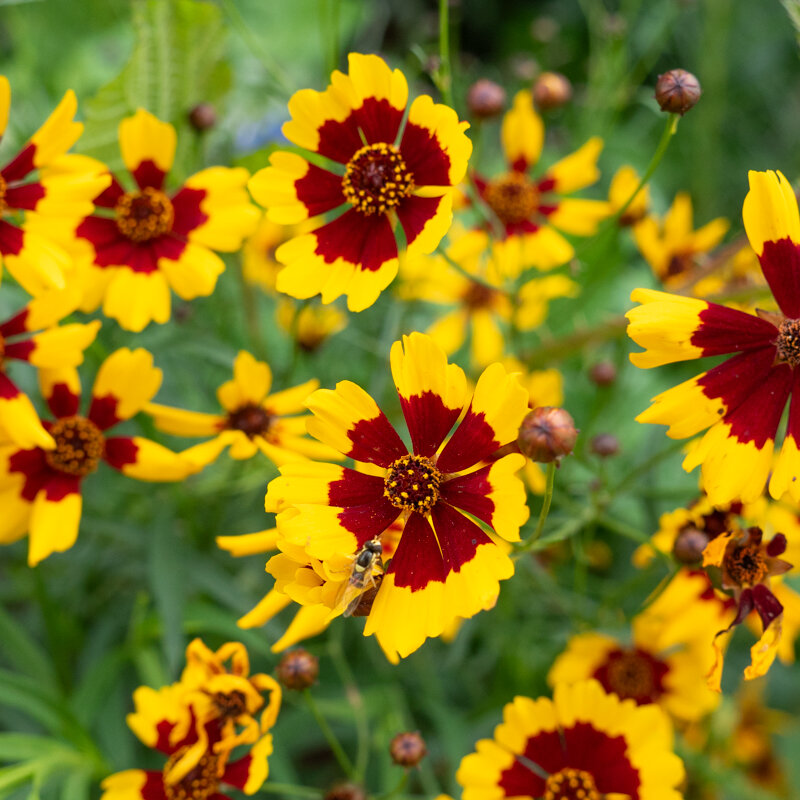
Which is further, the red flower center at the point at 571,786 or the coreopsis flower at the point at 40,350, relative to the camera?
the red flower center at the point at 571,786

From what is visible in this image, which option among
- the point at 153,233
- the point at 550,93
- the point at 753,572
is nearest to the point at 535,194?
the point at 550,93

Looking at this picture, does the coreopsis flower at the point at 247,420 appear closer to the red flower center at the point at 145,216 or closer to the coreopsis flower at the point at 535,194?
the red flower center at the point at 145,216

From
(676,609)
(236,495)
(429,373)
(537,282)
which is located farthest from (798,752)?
(429,373)

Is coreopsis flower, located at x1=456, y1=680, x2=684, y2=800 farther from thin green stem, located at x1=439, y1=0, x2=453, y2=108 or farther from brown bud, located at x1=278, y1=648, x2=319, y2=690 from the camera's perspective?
thin green stem, located at x1=439, y1=0, x2=453, y2=108

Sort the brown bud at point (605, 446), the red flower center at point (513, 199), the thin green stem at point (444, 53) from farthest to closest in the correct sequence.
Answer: the red flower center at point (513, 199) < the brown bud at point (605, 446) < the thin green stem at point (444, 53)

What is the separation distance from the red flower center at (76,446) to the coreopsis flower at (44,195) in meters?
0.20

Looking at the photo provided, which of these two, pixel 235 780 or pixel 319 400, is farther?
pixel 235 780

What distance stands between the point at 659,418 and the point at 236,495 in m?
0.84

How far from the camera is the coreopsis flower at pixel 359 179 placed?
92 centimetres

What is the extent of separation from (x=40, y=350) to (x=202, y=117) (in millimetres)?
415

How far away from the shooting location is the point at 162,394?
1.31 meters

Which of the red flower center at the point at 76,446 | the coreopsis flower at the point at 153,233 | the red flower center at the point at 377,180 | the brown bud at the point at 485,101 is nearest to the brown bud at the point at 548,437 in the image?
Answer: the red flower center at the point at 377,180

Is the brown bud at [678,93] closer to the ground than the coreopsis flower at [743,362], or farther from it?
farther from it

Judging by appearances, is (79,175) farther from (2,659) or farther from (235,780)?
(2,659)
